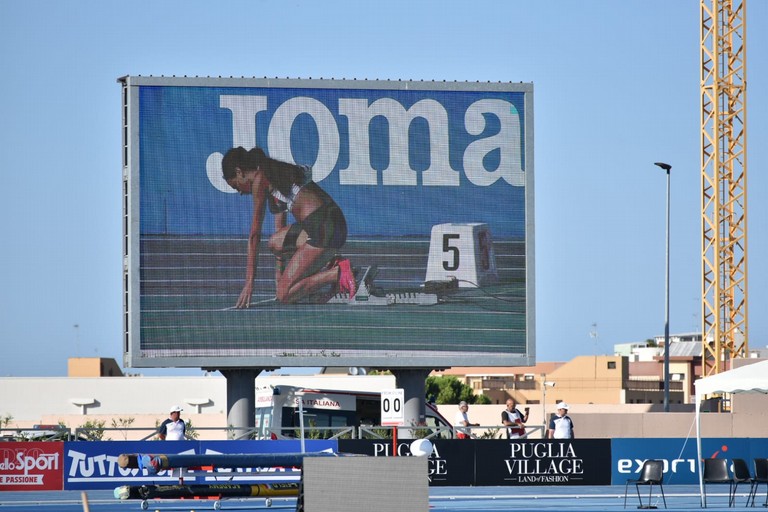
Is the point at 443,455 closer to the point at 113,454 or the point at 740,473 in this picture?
the point at 740,473

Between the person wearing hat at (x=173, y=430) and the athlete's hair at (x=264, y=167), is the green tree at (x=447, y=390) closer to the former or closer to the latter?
the athlete's hair at (x=264, y=167)

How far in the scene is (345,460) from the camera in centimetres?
1395

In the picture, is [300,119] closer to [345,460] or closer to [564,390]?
[345,460]

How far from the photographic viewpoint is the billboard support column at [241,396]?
2831cm

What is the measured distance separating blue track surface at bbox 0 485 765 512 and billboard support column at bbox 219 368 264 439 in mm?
4058

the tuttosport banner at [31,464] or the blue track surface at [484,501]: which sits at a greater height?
the tuttosport banner at [31,464]

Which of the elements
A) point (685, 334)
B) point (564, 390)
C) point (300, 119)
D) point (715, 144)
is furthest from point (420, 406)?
point (685, 334)

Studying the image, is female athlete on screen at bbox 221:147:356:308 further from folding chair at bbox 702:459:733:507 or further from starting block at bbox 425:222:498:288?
folding chair at bbox 702:459:733:507

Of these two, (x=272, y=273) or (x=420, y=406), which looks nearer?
(x=272, y=273)

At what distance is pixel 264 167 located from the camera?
89.6ft

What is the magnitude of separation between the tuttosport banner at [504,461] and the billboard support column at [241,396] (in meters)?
4.86

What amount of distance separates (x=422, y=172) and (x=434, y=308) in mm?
2732

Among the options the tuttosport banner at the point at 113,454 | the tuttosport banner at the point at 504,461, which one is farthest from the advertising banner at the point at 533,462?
the tuttosport banner at the point at 113,454

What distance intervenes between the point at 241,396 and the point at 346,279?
3.50 meters
